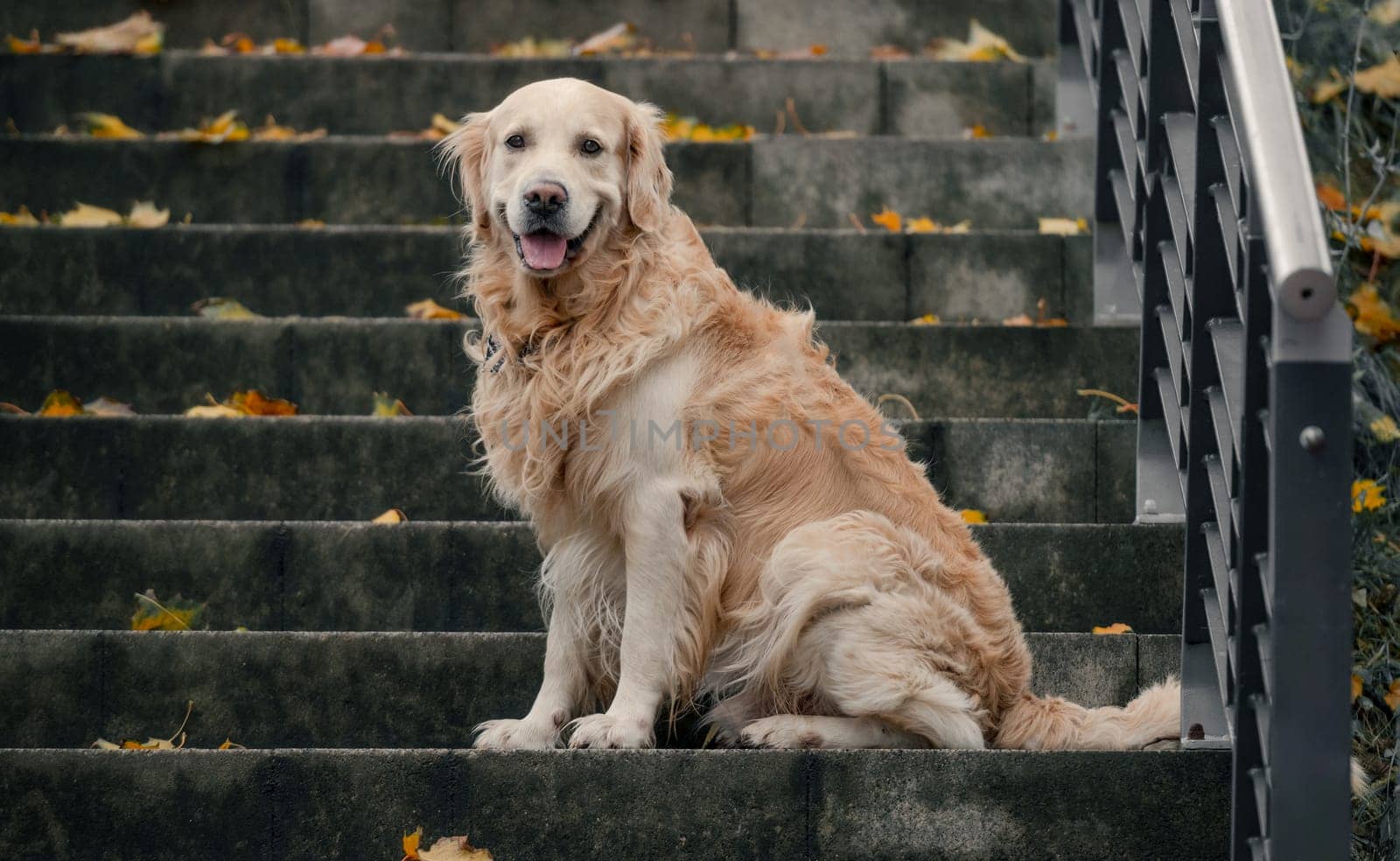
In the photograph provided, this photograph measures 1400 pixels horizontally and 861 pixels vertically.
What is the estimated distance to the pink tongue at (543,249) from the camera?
339 cm

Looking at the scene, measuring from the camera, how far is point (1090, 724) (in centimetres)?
320

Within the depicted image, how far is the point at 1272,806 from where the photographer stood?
2.43 metres

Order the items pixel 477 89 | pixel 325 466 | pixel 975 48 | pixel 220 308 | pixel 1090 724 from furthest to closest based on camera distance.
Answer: pixel 975 48, pixel 477 89, pixel 220 308, pixel 325 466, pixel 1090 724

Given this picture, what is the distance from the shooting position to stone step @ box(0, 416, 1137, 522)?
4129 mm

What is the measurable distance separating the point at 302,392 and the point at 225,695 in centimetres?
135

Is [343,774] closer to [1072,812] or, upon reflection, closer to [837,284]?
[1072,812]

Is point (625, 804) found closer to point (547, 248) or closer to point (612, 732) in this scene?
point (612, 732)

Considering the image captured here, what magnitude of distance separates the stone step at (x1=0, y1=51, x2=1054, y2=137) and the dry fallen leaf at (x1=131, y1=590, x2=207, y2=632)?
8.03 ft

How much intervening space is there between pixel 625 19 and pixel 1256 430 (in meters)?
4.34

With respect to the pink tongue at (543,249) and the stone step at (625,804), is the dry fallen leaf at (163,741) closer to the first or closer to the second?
the stone step at (625,804)

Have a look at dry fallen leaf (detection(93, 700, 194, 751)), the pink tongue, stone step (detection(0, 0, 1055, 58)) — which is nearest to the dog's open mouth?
the pink tongue

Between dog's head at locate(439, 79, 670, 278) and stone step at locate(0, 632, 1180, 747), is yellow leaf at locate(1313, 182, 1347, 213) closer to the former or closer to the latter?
dog's head at locate(439, 79, 670, 278)

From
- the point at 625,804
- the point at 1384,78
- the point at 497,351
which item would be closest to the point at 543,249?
the point at 497,351

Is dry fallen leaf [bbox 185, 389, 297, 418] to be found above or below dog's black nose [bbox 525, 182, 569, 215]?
below
